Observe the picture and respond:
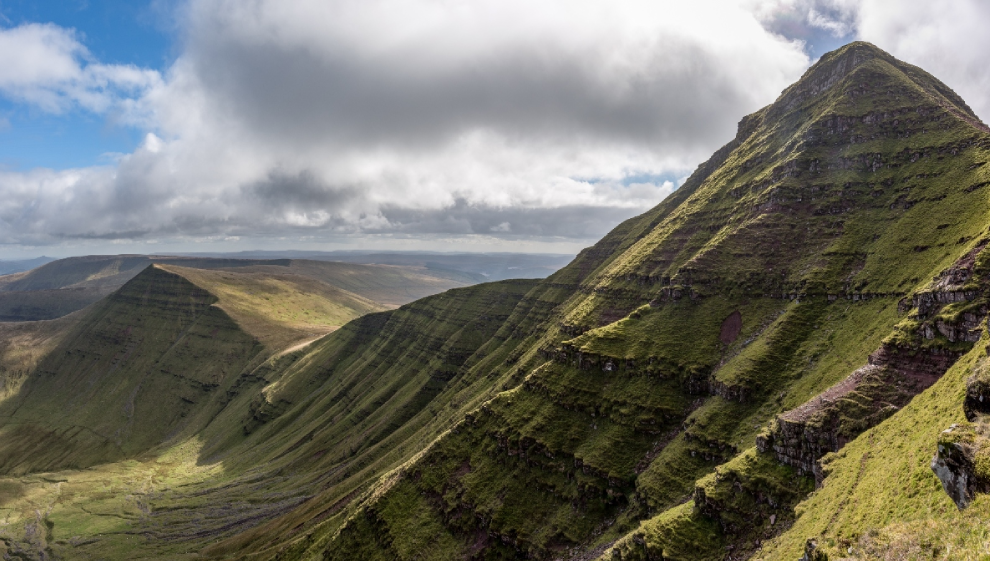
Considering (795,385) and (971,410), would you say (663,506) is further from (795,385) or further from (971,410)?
(971,410)

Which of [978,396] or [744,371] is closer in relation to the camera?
[978,396]

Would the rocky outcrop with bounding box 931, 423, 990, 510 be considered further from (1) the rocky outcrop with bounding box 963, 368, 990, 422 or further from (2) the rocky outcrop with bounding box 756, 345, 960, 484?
(2) the rocky outcrop with bounding box 756, 345, 960, 484

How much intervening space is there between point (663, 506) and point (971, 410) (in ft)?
211

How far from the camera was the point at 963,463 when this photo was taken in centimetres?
4962

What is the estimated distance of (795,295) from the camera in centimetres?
14362

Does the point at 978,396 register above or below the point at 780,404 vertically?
above

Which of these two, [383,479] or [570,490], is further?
[383,479]

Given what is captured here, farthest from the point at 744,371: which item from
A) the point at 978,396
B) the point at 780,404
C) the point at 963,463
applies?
the point at 963,463

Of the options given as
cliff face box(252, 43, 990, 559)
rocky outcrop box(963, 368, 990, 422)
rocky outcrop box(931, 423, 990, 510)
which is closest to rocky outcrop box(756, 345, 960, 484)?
cliff face box(252, 43, 990, 559)

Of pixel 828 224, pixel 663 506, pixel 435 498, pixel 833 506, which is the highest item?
pixel 828 224

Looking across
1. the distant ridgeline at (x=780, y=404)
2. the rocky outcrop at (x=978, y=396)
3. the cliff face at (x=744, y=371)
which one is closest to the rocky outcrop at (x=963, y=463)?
the distant ridgeline at (x=780, y=404)

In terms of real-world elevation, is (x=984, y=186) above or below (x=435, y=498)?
above

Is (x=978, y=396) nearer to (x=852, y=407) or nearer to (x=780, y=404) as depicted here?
(x=852, y=407)

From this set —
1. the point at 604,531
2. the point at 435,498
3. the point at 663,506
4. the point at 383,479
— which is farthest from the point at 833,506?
the point at 383,479
